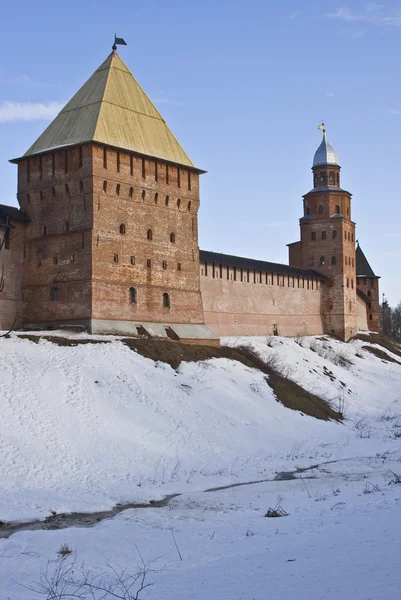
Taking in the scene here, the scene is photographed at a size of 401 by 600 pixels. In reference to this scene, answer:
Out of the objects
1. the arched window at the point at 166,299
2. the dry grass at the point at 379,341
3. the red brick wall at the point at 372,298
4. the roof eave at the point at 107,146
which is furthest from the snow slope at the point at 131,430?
the red brick wall at the point at 372,298

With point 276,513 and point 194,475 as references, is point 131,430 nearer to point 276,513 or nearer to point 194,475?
point 194,475

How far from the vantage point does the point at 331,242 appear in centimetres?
5616

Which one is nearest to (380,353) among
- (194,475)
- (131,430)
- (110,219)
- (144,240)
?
(144,240)

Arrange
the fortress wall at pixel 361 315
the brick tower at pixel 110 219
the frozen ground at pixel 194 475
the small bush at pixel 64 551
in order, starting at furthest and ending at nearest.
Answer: the fortress wall at pixel 361 315
the brick tower at pixel 110 219
the small bush at pixel 64 551
the frozen ground at pixel 194 475

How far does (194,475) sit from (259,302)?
27.8 meters

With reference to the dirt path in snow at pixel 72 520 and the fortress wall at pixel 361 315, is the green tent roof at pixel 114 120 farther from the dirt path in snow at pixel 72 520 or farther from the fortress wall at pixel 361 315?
the fortress wall at pixel 361 315

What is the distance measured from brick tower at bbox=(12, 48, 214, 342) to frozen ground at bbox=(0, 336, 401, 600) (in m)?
4.16

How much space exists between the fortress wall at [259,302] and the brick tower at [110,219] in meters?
5.19

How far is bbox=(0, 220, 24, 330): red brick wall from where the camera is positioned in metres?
30.4

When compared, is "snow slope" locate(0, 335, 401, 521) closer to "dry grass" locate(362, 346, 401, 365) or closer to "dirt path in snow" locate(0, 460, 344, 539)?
"dirt path in snow" locate(0, 460, 344, 539)

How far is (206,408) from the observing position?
23.8 m

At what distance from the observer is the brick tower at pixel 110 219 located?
30094mm

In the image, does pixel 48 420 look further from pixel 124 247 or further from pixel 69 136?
pixel 69 136

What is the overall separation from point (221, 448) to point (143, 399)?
127 inches
